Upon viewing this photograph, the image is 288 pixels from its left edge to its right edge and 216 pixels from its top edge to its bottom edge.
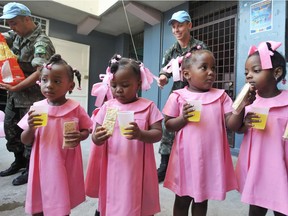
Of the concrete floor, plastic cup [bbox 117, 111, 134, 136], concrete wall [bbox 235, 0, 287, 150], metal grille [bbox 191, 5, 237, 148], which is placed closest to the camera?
plastic cup [bbox 117, 111, 134, 136]

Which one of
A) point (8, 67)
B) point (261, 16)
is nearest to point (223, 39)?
point (261, 16)

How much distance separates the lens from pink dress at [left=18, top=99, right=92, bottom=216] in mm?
1264

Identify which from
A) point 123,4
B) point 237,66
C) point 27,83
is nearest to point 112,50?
point 123,4

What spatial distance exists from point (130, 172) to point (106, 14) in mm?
5561

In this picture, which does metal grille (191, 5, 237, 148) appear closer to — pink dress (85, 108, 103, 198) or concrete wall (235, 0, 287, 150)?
concrete wall (235, 0, 287, 150)

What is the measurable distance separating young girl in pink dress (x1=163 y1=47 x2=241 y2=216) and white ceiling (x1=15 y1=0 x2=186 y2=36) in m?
4.07

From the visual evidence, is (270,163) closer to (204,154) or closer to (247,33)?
(204,154)

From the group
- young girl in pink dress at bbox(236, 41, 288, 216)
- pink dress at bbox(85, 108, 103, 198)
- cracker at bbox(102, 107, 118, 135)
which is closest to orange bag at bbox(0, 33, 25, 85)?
pink dress at bbox(85, 108, 103, 198)

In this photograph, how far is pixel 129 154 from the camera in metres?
1.24

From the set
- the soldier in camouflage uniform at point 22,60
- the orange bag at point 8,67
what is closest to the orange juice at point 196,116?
the soldier in camouflage uniform at point 22,60

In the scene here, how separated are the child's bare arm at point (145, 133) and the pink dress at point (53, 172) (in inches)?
18.5

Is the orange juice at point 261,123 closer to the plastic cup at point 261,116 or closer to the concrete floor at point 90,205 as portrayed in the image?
the plastic cup at point 261,116

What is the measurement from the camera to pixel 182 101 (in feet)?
4.46

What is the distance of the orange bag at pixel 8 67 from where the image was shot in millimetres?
2057
